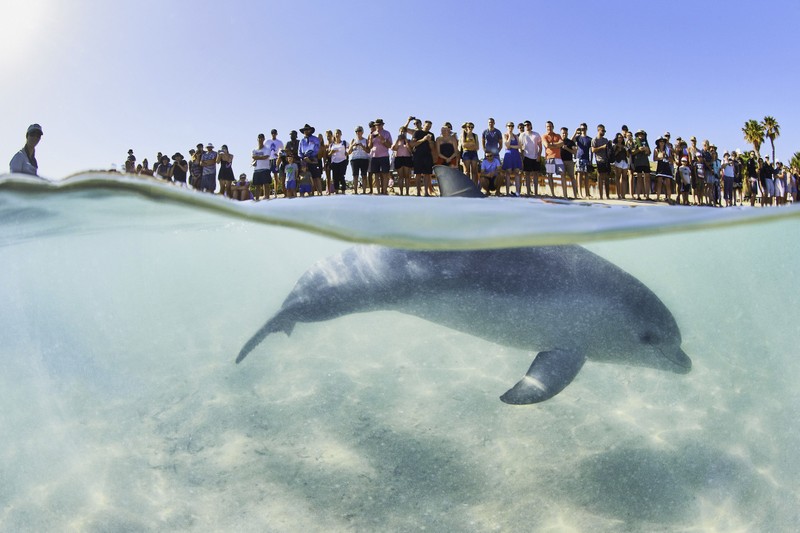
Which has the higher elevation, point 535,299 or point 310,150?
point 310,150

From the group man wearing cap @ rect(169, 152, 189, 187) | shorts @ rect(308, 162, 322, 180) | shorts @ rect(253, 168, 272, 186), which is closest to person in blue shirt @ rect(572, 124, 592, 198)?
shorts @ rect(308, 162, 322, 180)

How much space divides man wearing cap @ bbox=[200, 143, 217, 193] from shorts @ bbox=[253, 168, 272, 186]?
1243 millimetres

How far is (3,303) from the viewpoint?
44.0ft

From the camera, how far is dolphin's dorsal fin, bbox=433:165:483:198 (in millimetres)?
6145

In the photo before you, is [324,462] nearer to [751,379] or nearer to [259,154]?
[751,379]

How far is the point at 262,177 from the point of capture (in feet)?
46.9

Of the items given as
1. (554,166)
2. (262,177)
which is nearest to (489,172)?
(554,166)

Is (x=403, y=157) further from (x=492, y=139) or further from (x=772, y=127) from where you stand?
(x=772, y=127)

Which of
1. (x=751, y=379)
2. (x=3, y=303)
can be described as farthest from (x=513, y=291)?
(x=3, y=303)

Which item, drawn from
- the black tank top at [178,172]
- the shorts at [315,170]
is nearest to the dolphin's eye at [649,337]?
the shorts at [315,170]

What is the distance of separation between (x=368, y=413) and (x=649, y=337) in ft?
10.5

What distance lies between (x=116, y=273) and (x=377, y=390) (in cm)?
714

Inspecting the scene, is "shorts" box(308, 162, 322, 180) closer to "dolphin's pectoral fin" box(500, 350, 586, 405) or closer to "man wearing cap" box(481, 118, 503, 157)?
"man wearing cap" box(481, 118, 503, 157)

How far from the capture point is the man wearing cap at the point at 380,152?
13898 millimetres
